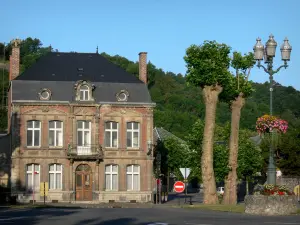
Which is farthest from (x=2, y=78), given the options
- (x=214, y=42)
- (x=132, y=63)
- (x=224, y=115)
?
(x=214, y=42)

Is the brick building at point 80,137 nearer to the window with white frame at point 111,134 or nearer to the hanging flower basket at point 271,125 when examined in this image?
the window with white frame at point 111,134

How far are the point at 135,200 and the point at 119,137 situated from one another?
573 centimetres

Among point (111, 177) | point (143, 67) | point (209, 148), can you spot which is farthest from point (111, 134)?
point (209, 148)

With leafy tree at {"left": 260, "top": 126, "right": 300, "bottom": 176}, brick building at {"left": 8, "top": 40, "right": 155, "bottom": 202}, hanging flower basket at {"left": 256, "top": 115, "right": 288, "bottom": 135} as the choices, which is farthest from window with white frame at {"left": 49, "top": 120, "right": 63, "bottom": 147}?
hanging flower basket at {"left": 256, "top": 115, "right": 288, "bottom": 135}

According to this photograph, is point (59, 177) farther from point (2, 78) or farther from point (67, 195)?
point (2, 78)

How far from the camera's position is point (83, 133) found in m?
63.0

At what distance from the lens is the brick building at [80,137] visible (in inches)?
2420

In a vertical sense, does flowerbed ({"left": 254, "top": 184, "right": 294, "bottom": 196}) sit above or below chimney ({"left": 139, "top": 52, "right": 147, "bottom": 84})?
below

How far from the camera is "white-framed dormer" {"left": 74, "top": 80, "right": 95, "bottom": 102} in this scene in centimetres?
6275

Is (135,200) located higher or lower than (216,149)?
lower

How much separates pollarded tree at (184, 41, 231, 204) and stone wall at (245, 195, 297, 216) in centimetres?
1535

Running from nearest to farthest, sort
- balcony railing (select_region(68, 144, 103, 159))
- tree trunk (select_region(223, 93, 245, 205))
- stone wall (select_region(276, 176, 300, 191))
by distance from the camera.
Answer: tree trunk (select_region(223, 93, 245, 205))
balcony railing (select_region(68, 144, 103, 159))
stone wall (select_region(276, 176, 300, 191))

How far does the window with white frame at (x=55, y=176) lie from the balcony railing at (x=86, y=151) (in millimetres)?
1873

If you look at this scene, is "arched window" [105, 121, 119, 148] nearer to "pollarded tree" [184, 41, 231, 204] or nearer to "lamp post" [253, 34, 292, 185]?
"pollarded tree" [184, 41, 231, 204]
